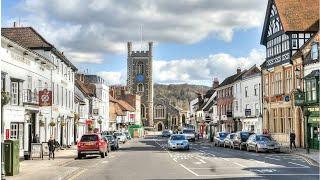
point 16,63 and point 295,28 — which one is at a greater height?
point 295,28

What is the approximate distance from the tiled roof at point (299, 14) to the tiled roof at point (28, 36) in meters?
22.1

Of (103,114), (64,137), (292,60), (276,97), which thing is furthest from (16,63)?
(103,114)

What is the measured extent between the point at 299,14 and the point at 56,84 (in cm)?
2366

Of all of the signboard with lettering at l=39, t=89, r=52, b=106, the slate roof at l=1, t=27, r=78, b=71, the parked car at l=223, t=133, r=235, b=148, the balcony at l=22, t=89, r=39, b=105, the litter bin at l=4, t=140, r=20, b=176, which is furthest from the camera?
the parked car at l=223, t=133, r=235, b=148

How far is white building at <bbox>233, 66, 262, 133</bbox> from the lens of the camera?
68.7 meters

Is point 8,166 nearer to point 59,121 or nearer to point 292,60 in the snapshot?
point 59,121

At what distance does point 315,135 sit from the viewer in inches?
1845

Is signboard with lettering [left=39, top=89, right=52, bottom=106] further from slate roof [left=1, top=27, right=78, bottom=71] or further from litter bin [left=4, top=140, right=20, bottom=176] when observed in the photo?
litter bin [left=4, top=140, right=20, bottom=176]

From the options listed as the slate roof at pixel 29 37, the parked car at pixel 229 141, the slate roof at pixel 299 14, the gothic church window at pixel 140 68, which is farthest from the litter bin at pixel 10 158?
the gothic church window at pixel 140 68

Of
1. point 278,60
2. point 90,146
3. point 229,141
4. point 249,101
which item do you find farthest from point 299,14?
point 90,146

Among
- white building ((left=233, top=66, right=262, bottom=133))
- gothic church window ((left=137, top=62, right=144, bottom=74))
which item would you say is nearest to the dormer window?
white building ((left=233, top=66, right=262, bottom=133))

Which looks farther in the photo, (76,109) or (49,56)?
(76,109)

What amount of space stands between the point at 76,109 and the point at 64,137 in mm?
11586

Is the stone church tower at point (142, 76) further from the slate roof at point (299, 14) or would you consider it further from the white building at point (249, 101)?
the slate roof at point (299, 14)
